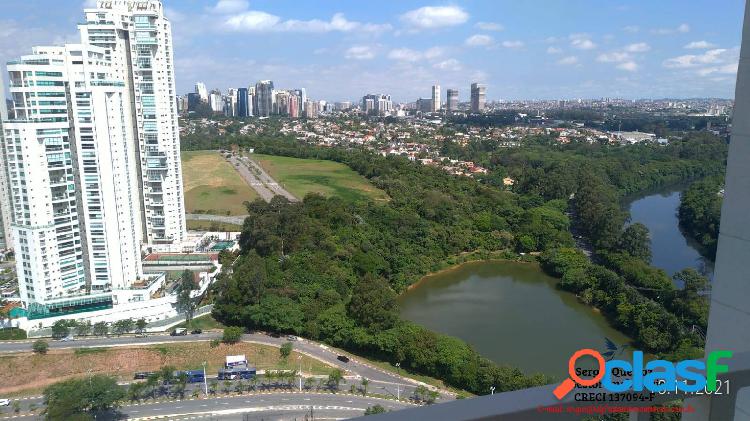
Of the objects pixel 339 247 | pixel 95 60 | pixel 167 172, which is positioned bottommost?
pixel 339 247

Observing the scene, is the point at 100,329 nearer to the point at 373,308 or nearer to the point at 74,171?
the point at 74,171

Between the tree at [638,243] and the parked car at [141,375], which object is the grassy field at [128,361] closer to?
the parked car at [141,375]

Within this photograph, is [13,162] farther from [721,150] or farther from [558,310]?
[721,150]

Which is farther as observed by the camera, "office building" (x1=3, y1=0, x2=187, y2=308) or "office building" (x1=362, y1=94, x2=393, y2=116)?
"office building" (x1=362, y1=94, x2=393, y2=116)

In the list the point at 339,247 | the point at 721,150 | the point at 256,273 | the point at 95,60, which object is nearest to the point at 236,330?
the point at 256,273

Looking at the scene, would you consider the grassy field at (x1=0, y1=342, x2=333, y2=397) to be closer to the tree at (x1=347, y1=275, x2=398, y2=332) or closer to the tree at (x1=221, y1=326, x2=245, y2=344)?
the tree at (x1=221, y1=326, x2=245, y2=344)

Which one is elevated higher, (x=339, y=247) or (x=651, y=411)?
(x=651, y=411)

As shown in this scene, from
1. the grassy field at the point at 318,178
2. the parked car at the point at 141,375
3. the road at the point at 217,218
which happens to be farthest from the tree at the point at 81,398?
the grassy field at the point at 318,178

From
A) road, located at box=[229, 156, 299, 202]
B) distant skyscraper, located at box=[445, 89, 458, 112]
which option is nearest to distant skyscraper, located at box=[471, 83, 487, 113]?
distant skyscraper, located at box=[445, 89, 458, 112]
